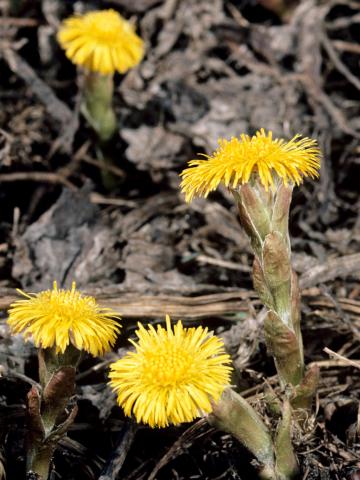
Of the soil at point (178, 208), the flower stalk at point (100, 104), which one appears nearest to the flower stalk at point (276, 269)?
the soil at point (178, 208)

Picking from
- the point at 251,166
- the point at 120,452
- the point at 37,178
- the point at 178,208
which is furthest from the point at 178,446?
the point at 37,178

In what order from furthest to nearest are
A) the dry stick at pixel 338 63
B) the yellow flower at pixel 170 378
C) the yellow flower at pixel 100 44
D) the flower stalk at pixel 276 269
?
the dry stick at pixel 338 63 < the yellow flower at pixel 100 44 < the flower stalk at pixel 276 269 < the yellow flower at pixel 170 378

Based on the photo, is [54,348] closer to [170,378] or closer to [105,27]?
[170,378]

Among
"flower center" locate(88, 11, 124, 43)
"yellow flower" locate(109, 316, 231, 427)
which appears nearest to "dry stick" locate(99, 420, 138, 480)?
"yellow flower" locate(109, 316, 231, 427)

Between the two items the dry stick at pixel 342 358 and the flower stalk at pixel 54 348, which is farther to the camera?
the dry stick at pixel 342 358

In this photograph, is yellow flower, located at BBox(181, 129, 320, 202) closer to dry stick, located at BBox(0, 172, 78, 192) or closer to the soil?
the soil

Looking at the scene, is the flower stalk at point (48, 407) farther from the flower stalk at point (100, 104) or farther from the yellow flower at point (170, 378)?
the flower stalk at point (100, 104)

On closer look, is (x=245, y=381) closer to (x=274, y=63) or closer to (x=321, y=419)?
(x=321, y=419)
